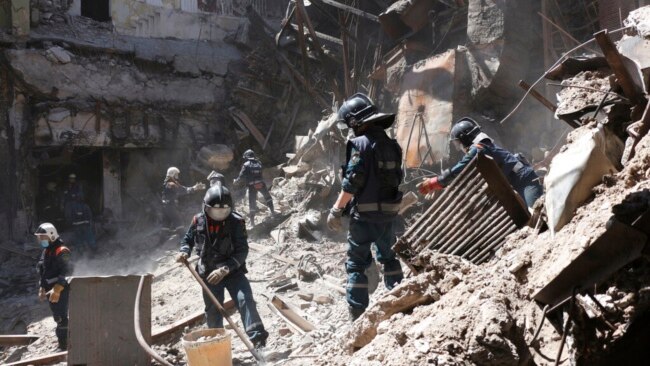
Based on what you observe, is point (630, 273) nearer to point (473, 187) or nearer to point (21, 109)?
point (473, 187)

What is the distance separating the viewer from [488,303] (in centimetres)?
224

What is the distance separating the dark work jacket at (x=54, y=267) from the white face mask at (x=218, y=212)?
268 cm

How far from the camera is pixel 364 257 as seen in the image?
4.50m

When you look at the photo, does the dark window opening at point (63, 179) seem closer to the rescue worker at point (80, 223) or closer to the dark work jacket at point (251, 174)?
the rescue worker at point (80, 223)

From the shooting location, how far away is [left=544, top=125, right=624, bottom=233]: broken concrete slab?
8.22 feet

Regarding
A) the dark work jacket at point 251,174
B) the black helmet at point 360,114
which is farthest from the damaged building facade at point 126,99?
the black helmet at point 360,114

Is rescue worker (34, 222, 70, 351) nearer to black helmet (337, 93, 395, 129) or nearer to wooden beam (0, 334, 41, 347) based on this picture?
wooden beam (0, 334, 41, 347)

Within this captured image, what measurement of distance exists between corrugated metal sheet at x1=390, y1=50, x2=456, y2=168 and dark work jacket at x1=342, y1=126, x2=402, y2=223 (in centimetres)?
484

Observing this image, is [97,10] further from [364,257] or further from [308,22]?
[364,257]

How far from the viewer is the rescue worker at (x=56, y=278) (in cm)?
673

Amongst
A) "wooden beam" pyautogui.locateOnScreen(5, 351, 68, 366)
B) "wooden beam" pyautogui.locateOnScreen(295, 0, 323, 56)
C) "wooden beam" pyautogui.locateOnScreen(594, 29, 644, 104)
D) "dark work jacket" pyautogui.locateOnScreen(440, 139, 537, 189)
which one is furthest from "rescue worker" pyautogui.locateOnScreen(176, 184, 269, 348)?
"wooden beam" pyautogui.locateOnScreen(295, 0, 323, 56)

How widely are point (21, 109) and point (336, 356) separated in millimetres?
11992

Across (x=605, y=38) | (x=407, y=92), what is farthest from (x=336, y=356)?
(x=407, y=92)

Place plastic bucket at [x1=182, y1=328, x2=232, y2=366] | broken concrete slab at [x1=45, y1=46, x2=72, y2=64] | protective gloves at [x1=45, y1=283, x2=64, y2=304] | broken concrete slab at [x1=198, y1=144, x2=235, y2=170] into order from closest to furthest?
plastic bucket at [x1=182, y1=328, x2=232, y2=366] < protective gloves at [x1=45, y1=283, x2=64, y2=304] < broken concrete slab at [x1=45, y1=46, x2=72, y2=64] < broken concrete slab at [x1=198, y1=144, x2=235, y2=170]
